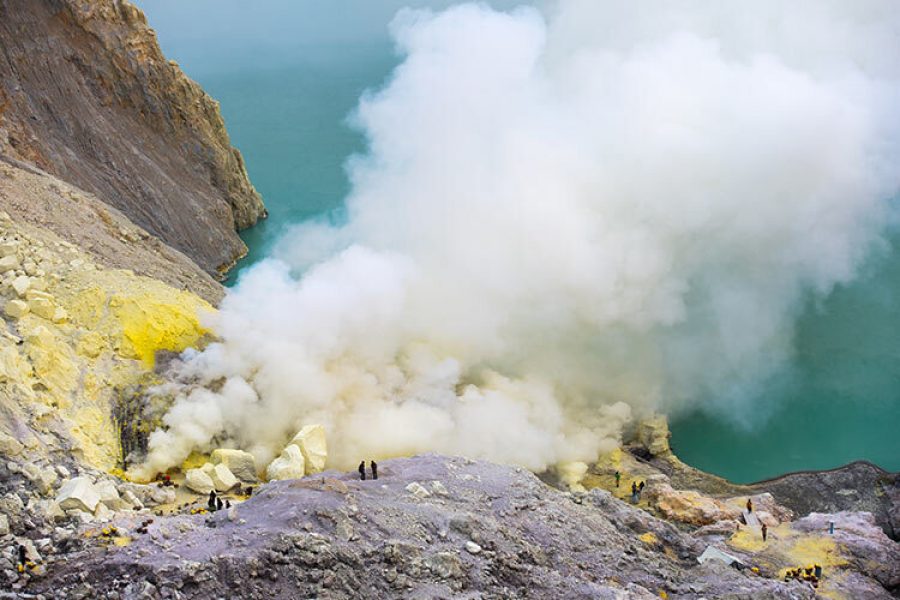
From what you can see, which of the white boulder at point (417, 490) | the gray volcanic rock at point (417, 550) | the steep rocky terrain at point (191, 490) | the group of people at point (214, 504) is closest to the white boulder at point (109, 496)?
the steep rocky terrain at point (191, 490)

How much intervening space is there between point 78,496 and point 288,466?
9.61 meters

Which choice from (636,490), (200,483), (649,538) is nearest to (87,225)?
(200,483)

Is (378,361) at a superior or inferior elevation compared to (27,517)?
superior

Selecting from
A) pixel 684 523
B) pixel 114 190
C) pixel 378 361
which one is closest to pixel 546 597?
pixel 684 523

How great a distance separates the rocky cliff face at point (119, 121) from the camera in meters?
41.8

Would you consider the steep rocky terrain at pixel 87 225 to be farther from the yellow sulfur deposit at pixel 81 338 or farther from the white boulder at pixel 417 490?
the white boulder at pixel 417 490

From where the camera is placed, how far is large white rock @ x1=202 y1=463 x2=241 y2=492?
23000mm

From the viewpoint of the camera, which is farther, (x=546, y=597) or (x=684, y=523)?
(x=684, y=523)

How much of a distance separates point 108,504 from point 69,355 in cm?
928

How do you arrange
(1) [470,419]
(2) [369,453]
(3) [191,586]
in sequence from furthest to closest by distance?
(1) [470,419] < (2) [369,453] < (3) [191,586]

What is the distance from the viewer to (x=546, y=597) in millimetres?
16688

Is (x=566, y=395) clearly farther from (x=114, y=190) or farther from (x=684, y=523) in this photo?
(x=114, y=190)

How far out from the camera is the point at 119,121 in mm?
46688

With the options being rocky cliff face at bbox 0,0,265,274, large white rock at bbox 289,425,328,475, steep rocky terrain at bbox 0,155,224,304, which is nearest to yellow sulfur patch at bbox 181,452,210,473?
large white rock at bbox 289,425,328,475
